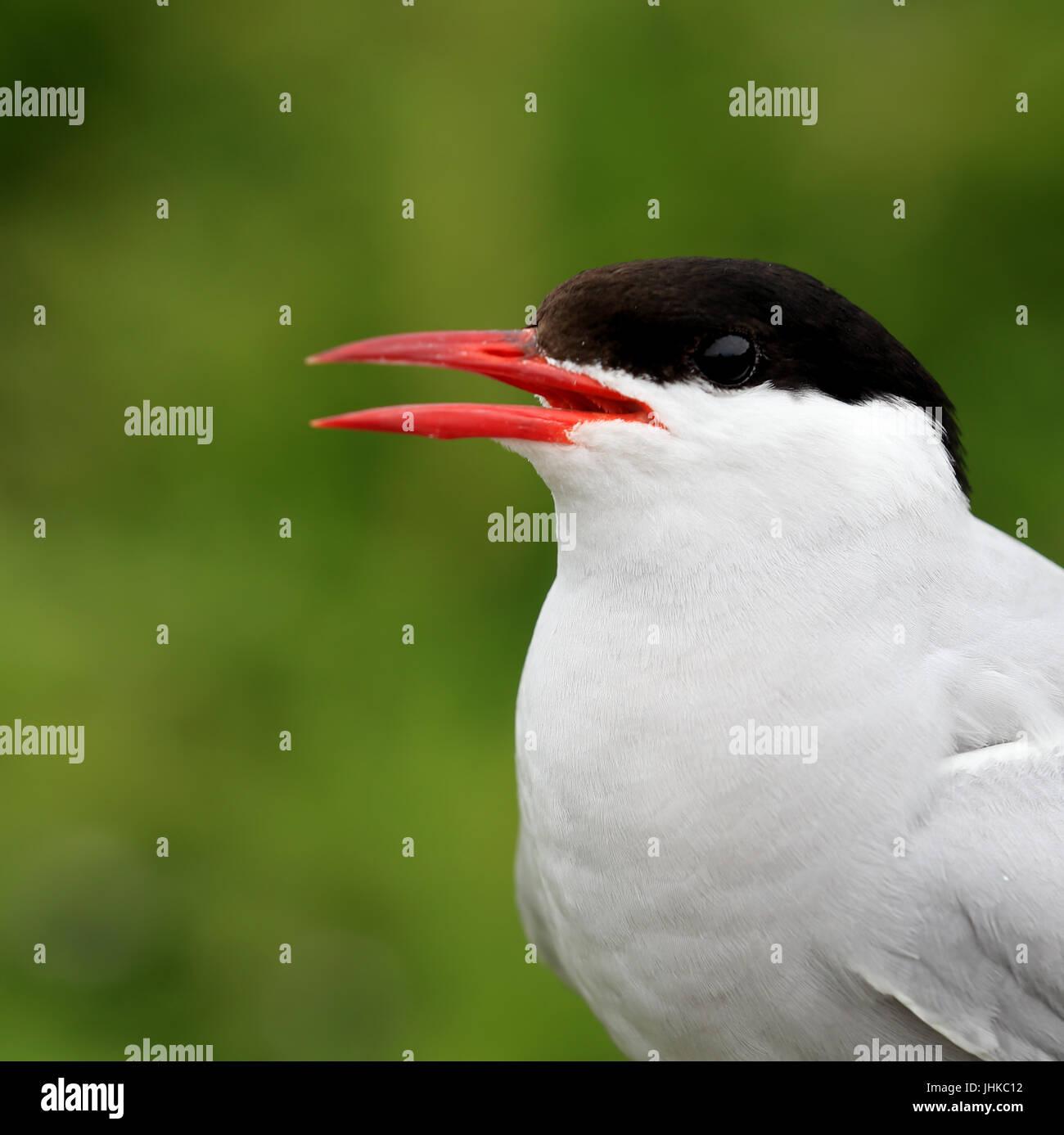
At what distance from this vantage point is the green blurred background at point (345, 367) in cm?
291

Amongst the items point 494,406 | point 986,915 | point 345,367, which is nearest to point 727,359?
point 494,406

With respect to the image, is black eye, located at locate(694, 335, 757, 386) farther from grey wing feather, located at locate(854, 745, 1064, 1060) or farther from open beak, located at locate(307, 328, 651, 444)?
grey wing feather, located at locate(854, 745, 1064, 1060)

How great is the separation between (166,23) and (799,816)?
2.81 metres

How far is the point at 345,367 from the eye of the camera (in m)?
3.28

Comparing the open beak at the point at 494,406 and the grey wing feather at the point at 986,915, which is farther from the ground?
the open beak at the point at 494,406

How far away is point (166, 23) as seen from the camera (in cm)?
332

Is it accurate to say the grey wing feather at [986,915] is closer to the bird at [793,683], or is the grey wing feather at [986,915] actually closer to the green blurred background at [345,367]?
the bird at [793,683]

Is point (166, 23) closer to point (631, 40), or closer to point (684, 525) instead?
point (631, 40)

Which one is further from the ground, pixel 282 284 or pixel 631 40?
pixel 631 40

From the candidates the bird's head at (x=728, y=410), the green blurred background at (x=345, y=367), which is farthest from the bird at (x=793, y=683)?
the green blurred background at (x=345, y=367)

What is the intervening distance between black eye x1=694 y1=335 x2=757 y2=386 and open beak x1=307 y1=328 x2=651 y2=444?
71 millimetres

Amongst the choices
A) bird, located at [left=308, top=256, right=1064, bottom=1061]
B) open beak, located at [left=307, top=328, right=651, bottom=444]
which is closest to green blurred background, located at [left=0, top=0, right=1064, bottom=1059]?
bird, located at [left=308, top=256, right=1064, bottom=1061]

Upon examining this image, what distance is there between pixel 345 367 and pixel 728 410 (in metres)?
2.11
